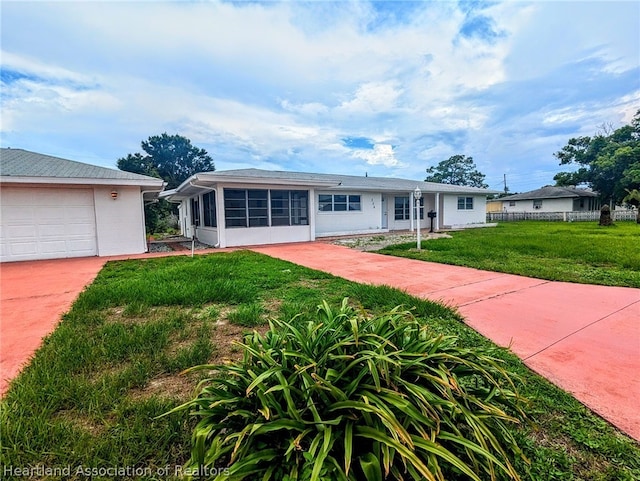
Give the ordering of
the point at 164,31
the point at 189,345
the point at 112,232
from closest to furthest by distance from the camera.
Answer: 1. the point at 189,345
2. the point at 164,31
3. the point at 112,232

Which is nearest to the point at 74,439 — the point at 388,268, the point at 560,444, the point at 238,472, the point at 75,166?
the point at 238,472

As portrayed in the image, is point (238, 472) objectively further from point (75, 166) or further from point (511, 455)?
point (75, 166)

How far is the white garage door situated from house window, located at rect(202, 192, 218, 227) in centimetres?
401

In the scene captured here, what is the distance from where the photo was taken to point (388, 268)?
24.7 feet

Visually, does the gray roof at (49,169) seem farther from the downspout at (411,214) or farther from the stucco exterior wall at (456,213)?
the stucco exterior wall at (456,213)

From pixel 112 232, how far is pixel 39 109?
6566 mm

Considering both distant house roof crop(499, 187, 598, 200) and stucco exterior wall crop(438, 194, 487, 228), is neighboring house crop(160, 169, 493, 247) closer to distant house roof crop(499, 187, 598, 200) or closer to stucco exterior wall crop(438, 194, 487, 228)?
stucco exterior wall crop(438, 194, 487, 228)

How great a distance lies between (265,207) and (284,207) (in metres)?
0.89

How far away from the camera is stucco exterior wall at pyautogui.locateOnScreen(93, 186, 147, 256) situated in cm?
1020

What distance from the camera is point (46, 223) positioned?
9.55 meters

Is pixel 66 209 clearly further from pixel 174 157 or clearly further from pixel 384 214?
pixel 174 157

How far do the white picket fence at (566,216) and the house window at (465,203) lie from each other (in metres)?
11.3

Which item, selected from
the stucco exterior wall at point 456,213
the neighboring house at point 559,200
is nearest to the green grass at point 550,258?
the stucco exterior wall at point 456,213

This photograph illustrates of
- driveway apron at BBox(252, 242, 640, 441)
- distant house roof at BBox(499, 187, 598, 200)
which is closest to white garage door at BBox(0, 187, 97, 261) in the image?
driveway apron at BBox(252, 242, 640, 441)
